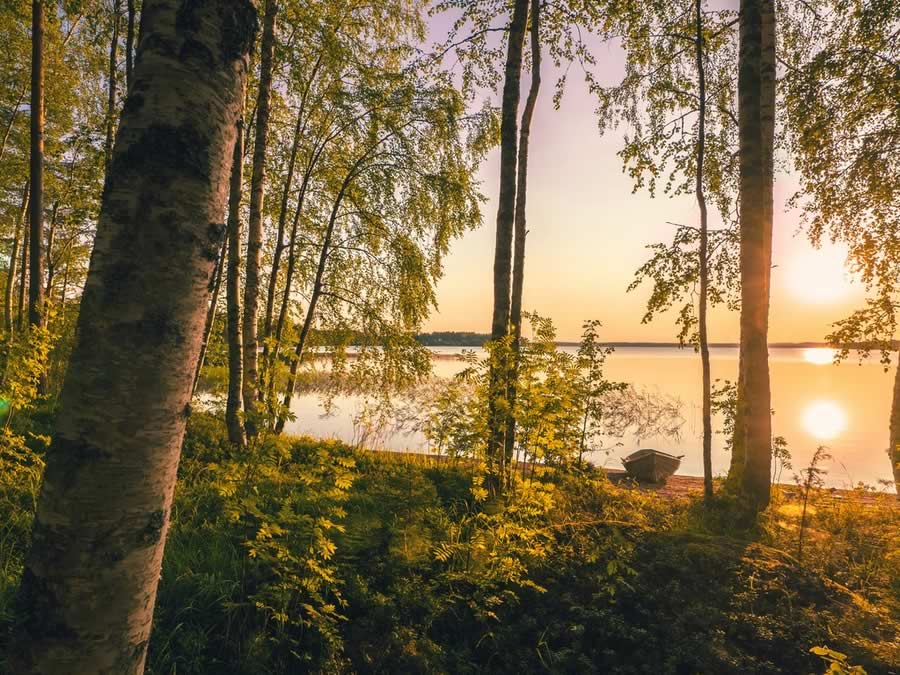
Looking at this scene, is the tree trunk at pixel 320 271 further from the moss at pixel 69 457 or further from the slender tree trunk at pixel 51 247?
the slender tree trunk at pixel 51 247

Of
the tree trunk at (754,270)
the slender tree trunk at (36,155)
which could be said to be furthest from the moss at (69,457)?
the slender tree trunk at (36,155)

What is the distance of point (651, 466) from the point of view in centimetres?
902

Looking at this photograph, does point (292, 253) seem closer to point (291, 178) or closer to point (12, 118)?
point (291, 178)

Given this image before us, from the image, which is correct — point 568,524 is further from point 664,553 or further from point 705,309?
point 705,309

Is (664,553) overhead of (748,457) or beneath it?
beneath

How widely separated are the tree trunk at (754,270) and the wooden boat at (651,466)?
331 cm

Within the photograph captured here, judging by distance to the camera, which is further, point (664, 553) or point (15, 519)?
point (664, 553)

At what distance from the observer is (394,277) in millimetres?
9305

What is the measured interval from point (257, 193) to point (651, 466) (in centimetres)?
915

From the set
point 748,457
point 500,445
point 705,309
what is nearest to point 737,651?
point 500,445

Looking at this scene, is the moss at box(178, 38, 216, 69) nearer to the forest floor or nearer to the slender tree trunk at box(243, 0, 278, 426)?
the slender tree trunk at box(243, 0, 278, 426)

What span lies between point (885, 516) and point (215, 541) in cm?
845

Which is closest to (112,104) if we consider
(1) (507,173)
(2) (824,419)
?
(1) (507,173)

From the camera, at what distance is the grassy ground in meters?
2.62
